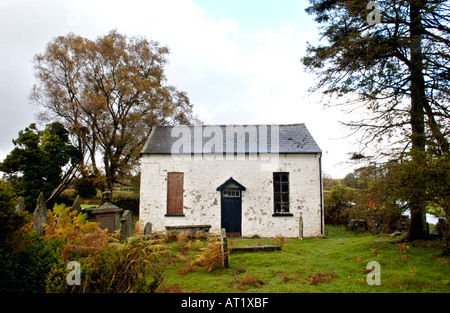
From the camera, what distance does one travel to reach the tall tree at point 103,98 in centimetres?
1944

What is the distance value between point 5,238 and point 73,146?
16987mm

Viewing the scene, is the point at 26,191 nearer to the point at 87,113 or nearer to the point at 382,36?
the point at 87,113

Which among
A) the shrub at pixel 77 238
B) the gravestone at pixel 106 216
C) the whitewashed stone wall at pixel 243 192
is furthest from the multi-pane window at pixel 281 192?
the shrub at pixel 77 238

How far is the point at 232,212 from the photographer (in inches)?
538

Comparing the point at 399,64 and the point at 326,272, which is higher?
the point at 399,64

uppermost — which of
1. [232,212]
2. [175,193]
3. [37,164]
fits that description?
[37,164]

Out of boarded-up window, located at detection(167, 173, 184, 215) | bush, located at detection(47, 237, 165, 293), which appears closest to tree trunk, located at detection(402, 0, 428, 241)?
bush, located at detection(47, 237, 165, 293)

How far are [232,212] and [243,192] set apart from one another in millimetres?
1292

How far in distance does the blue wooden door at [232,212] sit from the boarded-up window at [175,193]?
2462 mm

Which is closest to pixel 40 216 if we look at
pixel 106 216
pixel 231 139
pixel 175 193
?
pixel 106 216

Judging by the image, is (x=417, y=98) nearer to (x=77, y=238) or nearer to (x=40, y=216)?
(x=77, y=238)
